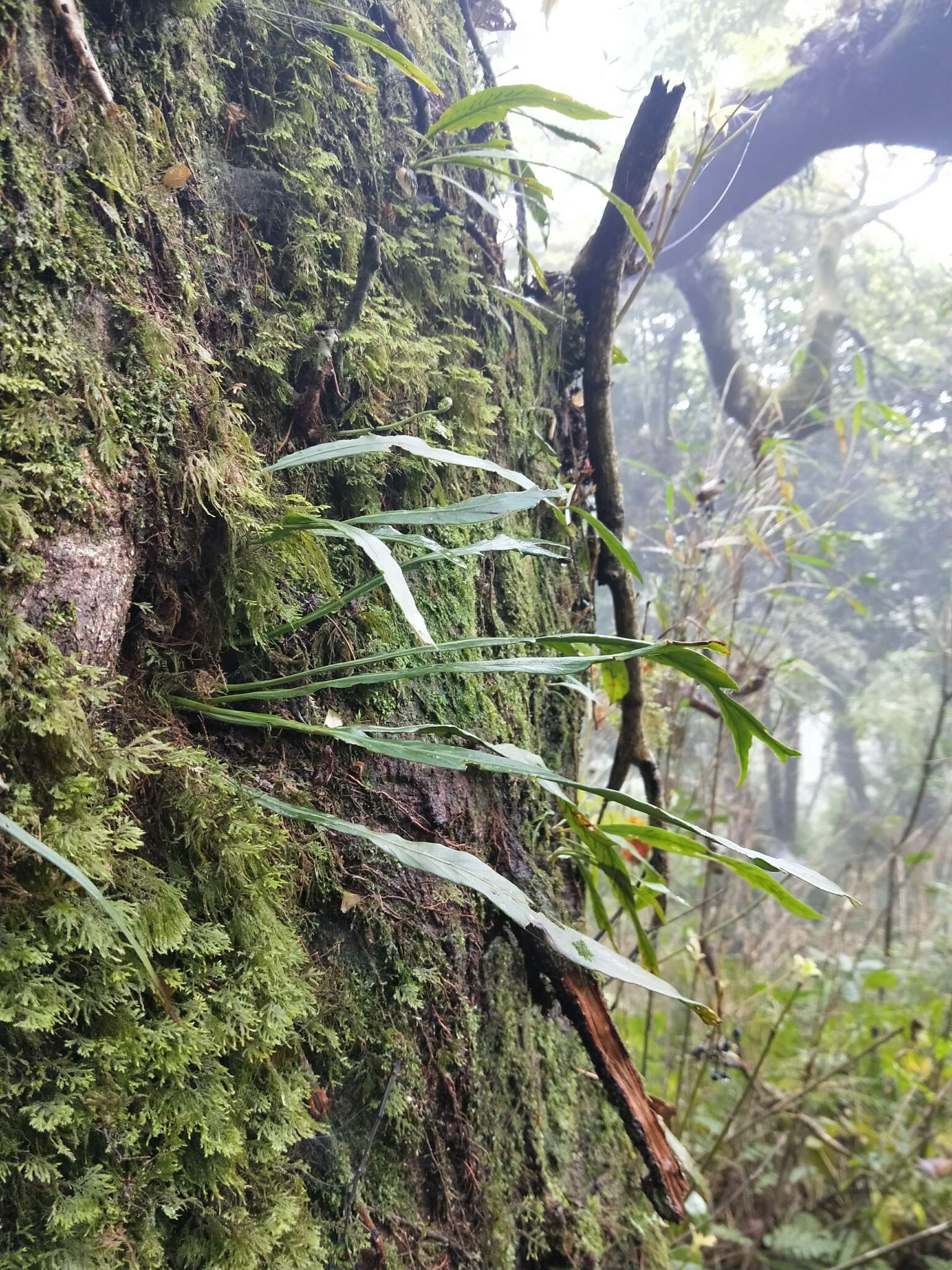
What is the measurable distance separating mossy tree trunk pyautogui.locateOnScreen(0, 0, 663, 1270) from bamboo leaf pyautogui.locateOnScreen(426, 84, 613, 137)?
3.7 inches

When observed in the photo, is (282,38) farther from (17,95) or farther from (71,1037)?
(71,1037)

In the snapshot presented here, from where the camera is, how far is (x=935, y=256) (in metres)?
5.80

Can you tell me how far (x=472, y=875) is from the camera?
0.50m

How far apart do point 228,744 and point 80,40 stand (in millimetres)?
561

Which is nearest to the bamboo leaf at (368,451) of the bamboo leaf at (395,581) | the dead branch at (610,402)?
the bamboo leaf at (395,581)

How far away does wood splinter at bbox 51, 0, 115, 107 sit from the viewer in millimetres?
519

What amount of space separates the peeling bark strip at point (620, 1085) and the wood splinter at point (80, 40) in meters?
0.85

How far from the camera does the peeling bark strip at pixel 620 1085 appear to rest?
2.36 ft

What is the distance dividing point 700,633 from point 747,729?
3.79 feet

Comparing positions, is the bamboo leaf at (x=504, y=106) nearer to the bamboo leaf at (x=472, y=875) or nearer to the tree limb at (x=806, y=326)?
the bamboo leaf at (x=472, y=875)

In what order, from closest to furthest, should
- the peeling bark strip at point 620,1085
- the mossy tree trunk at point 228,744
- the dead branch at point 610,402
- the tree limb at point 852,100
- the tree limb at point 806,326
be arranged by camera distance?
the mossy tree trunk at point 228,744
the peeling bark strip at point 620,1085
the dead branch at point 610,402
the tree limb at point 852,100
the tree limb at point 806,326

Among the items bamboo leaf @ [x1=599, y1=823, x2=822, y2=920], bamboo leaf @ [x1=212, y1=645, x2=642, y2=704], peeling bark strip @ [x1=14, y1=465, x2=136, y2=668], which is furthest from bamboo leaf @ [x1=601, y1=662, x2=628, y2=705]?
peeling bark strip @ [x1=14, y1=465, x2=136, y2=668]

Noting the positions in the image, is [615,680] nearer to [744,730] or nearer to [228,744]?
[744,730]

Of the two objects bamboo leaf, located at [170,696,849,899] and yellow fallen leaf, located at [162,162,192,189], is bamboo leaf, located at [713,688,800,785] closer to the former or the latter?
bamboo leaf, located at [170,696,849,899]
